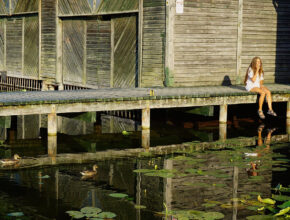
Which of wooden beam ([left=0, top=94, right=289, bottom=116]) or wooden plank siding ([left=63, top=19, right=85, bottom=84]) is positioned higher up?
wooden plank siding ([left=63, top=19, right=85, bottom=84])

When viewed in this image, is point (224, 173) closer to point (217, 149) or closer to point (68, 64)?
point (217, 149)

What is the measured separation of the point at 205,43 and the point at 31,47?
954 centimetres

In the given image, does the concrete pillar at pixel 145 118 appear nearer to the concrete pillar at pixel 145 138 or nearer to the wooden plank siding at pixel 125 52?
the concrete pillar at pixel 145 138

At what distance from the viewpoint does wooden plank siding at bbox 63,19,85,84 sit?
2212 cm

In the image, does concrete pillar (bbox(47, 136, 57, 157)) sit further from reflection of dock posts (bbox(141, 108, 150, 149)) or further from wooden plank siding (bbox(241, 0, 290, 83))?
wooden plank siding (bbox(241, 0, 290, 83))

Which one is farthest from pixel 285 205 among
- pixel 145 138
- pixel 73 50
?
pixel 73 50

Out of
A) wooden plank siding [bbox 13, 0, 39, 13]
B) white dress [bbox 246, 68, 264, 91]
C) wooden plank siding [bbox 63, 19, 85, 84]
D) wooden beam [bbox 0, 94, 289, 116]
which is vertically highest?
wooden plank siding [bbox 13, 0, 39, 13]

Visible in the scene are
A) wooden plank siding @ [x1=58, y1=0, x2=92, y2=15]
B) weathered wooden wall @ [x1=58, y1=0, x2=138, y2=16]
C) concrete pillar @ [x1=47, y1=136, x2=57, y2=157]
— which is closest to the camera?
concrete pillar @ [x1=47, y1=136, x2=57, y2=157]

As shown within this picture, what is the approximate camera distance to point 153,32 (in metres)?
18.4

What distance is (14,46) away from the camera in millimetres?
27578

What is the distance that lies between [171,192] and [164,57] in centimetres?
897

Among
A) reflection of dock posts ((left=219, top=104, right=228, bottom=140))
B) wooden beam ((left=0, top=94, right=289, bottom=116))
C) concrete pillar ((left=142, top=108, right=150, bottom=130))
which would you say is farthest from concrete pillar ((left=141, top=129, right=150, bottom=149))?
reflection of dock posts ((left=219, top=104, right=228, bottom=140))

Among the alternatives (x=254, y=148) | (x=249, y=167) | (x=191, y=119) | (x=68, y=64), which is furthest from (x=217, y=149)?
(x=68, y=64)

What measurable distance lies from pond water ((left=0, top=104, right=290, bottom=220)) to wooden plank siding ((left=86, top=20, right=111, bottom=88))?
3065mm
